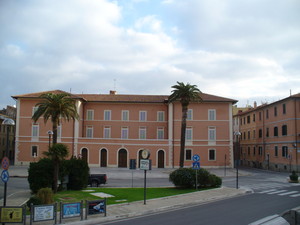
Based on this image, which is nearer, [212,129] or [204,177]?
[204,177]

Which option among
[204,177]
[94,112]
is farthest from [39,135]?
[204,177]

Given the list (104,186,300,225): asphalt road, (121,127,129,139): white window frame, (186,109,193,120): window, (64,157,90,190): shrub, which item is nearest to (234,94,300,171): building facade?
(186,109,193,120): window

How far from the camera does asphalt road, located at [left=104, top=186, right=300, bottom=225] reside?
13.3 metres

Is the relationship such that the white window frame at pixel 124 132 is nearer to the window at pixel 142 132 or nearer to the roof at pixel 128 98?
the window at pixel 142 132

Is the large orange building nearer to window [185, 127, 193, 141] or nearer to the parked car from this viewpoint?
window [185, 127, 193, 141]

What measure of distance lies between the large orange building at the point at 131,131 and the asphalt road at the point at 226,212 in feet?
100

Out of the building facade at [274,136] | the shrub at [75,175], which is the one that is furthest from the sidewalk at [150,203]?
the building facade at [274,136]

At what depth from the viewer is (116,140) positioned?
1966 inches

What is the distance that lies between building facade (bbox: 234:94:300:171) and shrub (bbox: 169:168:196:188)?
70.5 feet

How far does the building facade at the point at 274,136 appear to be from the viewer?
147 ft

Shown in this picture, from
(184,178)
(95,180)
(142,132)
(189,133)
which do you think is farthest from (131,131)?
(184,178)

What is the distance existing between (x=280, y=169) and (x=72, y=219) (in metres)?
41.4

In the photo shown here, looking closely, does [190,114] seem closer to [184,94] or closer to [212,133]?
[212,133]

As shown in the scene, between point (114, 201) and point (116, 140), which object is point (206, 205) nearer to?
point (114, 201)
